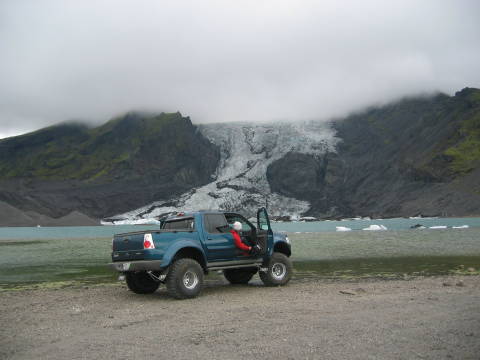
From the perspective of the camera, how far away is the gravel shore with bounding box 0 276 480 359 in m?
7.53

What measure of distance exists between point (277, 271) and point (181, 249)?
11.7 ft

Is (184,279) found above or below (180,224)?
below

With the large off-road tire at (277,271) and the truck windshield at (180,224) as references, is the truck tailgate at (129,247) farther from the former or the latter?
the large off-road tire at (277,271)

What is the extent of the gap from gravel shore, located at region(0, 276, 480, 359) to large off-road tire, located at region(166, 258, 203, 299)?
372mm

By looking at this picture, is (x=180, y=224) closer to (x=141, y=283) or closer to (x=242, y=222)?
(x=242, y=222)

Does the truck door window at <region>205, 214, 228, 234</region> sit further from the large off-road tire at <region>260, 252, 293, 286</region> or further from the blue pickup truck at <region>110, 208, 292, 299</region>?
the large off-road tire at <region>260, 252, 293, 286</region>

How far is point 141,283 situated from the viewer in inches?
593

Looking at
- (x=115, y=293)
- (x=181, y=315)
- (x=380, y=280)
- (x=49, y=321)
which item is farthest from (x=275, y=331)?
(x=380, y=280)


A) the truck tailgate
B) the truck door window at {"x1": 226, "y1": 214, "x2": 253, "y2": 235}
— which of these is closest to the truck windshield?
the truck door window at {"x1": 226, "y1": 214, "x2": 253, "y2": 235}

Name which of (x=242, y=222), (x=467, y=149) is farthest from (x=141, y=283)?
(x=467, y=149)

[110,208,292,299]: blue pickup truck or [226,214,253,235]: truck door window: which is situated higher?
[226,214,253,235]: truck door window

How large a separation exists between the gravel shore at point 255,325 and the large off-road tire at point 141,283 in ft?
1.60

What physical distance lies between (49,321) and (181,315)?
280 centimetres

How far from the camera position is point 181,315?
10734mm
